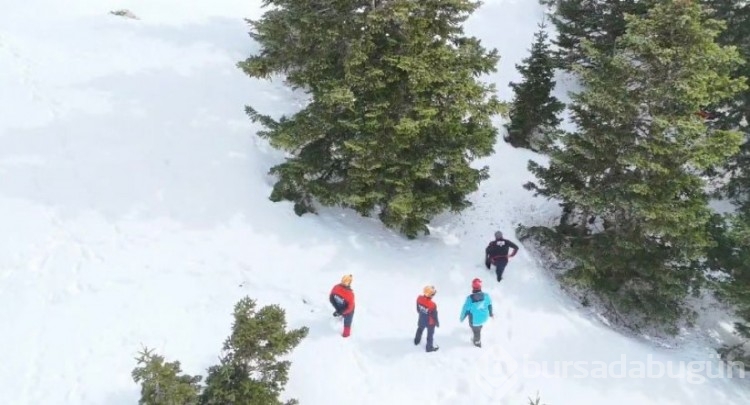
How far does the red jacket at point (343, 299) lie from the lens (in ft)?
37.6

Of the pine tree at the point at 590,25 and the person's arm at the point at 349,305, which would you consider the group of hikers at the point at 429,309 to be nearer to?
the person's arm at the point at 349,305

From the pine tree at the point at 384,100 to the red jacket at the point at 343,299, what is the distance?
118 inches

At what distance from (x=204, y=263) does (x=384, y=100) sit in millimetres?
6170

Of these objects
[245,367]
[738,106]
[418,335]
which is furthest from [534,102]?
[245,367]

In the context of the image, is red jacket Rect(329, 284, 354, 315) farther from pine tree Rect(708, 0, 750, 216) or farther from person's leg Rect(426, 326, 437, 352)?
pine tree Rect(708, 0, 750, 216)

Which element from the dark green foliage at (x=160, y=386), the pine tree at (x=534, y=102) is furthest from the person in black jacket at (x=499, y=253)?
the dark green foliage at (x=160, y=386)

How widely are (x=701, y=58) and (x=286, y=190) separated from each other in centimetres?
1082

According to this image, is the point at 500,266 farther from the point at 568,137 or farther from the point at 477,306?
the point at 568,137

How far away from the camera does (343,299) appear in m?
11.4

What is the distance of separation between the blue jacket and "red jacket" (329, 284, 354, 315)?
2.56m

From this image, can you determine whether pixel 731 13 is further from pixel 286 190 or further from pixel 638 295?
pixel 286 190

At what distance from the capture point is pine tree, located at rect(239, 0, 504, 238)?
13.5 m

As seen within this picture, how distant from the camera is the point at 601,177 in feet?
46.4

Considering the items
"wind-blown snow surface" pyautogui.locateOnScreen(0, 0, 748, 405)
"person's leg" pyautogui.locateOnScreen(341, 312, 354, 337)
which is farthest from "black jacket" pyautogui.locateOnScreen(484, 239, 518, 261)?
"person's leg" pyautogui.locateOnScreen(341, 312, 354, 337)
